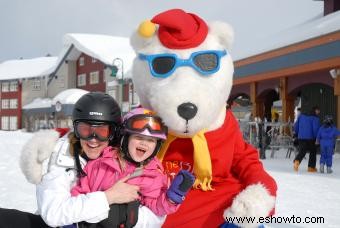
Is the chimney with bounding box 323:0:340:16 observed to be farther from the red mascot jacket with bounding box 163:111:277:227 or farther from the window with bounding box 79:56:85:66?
the window with bounding box 79:56:85:66

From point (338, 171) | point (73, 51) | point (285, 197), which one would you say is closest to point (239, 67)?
point (338, 171)

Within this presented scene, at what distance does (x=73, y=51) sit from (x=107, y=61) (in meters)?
6.62

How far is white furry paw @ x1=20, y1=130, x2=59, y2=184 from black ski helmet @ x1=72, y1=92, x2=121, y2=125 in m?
0.18

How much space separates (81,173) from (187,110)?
0.60m

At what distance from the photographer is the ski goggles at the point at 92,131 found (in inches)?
77.8

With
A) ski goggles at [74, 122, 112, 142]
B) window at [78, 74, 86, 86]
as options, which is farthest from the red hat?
window at [78, 74, 86, 86]

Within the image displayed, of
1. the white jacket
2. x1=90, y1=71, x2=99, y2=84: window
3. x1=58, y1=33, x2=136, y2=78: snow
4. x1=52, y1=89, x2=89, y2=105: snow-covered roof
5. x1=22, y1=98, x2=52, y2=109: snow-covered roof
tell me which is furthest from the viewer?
x1=22, y1=98, x2=52, y2=109: snow-covered roof

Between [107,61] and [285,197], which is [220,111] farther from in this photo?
[107,61]

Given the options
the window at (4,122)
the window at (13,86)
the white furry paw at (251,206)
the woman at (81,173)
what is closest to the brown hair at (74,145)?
the woman at (81,173)

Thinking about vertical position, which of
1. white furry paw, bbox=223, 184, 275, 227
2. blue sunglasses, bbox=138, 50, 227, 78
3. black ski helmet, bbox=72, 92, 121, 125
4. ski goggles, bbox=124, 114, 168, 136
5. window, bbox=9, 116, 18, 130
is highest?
blue sunglasses, bbox=138, 50, 227, 78

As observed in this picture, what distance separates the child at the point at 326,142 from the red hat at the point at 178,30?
312 inches

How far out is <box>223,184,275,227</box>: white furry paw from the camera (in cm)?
176

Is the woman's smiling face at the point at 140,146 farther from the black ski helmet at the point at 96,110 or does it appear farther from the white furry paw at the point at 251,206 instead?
the white furry paw at the point at 251,206

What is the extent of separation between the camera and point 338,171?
9305 mm
